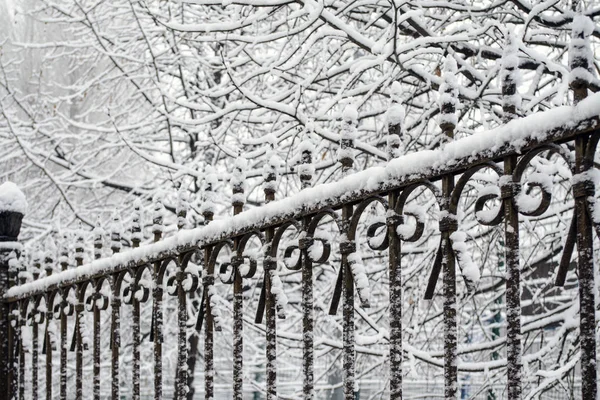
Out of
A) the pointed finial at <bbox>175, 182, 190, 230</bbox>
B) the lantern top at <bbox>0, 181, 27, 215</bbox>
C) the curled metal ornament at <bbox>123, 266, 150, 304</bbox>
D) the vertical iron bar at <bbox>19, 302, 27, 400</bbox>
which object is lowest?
the vertical iron bar at <bbox>19, 302, 27, 400</bbox>

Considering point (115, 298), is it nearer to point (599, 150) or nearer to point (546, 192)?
point (546, 192)

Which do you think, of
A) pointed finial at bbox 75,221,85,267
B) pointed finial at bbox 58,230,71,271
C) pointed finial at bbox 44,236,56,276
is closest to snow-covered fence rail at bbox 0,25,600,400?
pointed finial at bbox 75,221,85,267

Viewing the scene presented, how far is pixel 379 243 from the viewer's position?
1.92 meters

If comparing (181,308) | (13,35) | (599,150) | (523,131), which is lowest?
(181,308)

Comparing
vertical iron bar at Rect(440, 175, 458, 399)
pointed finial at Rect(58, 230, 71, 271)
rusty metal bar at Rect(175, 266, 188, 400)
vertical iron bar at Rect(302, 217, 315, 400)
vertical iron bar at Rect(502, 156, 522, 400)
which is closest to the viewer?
vertical iron bar at Rect(502, 156, 522, 400)

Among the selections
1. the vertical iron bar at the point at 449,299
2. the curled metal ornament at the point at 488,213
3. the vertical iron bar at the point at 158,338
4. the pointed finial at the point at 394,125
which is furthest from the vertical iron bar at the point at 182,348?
the curled metal ornament at the point at 488,213

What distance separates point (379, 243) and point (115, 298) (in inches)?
58.7

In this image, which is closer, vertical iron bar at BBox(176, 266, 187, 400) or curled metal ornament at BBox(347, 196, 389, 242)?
curled metal ornament at BBox(347, 196, 389, 242)

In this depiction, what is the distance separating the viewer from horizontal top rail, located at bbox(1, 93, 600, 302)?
147 cm

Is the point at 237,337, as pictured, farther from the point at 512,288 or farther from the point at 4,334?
the point at 4,334

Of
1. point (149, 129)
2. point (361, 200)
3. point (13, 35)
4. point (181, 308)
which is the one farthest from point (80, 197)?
point (361, 200)

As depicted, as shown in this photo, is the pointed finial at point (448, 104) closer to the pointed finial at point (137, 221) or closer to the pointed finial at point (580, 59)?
the pointed finial at point (580, 59)

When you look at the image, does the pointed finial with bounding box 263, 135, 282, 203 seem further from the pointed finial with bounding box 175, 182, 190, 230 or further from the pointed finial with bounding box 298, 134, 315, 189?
the pointed finial with bounding box 175, 182, 190, 230

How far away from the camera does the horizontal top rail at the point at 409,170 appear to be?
1470 mm
